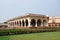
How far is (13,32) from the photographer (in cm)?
2269

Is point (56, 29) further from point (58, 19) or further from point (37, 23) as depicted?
point (58, 19)

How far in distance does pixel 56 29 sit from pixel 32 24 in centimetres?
1102

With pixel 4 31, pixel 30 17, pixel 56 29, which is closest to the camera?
pixel 4 31

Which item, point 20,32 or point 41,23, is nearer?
point 20,32

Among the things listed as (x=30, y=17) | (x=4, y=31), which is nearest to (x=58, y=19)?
(x=30, y=17)

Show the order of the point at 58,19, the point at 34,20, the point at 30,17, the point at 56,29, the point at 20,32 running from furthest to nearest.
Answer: the point at 58,19, the point at 34,20, the point at 30,17, the point at 56,29, the point at 20,32

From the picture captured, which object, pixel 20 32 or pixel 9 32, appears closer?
pixel 9 32

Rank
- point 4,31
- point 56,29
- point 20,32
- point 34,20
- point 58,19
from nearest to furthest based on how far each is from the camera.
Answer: point 4,31 → point 20,32 → point 56,29 → point 34,20 → point 58,19

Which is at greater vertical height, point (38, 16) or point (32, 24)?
point (38, 16)

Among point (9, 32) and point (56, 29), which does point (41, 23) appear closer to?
point (56, 29)

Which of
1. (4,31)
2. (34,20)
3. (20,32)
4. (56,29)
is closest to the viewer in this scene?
(4,31)

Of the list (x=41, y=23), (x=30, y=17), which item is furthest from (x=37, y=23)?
(x=30, y=17)

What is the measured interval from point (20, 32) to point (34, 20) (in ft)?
52.9

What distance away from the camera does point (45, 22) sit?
132ft
